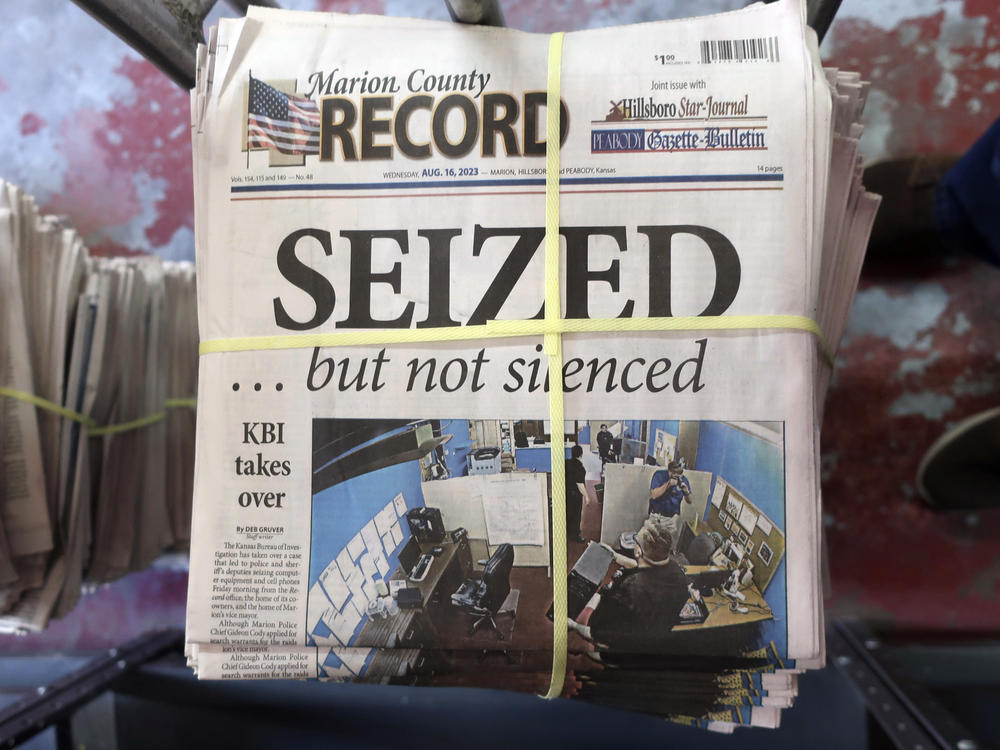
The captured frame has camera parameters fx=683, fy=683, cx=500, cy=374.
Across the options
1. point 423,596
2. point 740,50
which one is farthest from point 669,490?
point 740,50

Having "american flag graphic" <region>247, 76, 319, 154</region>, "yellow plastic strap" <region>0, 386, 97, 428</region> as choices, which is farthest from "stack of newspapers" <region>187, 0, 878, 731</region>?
"yellow plastic strap" <region>0, 386, 97, 428</region>

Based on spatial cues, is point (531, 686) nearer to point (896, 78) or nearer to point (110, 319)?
point (110, 319)

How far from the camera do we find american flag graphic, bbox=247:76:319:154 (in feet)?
1.65

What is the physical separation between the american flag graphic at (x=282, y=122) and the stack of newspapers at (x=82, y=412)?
439 mm

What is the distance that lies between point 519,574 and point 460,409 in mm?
125

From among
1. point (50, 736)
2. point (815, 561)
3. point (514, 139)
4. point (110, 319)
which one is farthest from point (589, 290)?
point (50, 736)

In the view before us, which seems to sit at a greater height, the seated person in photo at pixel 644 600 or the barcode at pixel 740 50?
the barcode at pixel 740 50

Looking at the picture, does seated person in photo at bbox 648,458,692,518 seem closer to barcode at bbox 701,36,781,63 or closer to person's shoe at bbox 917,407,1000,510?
barcode at bbox 701,36,781,63

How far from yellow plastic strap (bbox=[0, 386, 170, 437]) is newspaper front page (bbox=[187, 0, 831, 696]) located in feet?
1.35

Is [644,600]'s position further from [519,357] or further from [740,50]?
[740,50]

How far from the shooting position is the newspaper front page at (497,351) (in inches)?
18.7

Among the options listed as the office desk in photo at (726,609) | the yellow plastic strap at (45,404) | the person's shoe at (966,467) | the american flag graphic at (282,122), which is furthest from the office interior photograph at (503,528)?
the person's shoe at (966,467)

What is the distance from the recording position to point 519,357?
0.49 m

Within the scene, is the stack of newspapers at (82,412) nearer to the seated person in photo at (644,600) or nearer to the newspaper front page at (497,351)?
the newspaper front page at (497,351)
